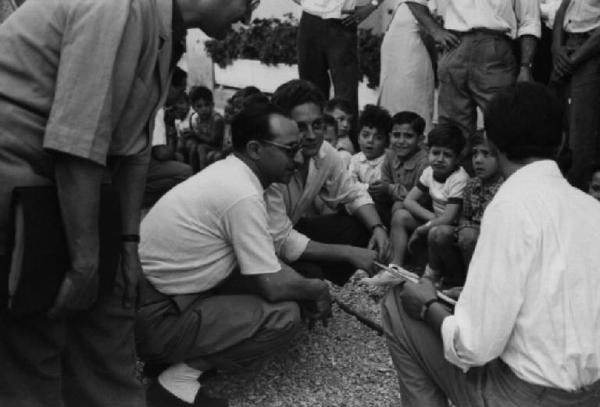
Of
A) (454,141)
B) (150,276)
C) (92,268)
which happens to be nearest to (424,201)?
(454,141)

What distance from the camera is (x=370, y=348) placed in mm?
4375

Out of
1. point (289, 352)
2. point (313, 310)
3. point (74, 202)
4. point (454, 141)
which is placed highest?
point (74, 202)

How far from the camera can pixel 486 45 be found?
5.70 metres

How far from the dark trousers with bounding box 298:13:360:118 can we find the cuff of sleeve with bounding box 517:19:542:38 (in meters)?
1.88

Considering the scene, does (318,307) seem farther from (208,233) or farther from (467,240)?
(467,240)

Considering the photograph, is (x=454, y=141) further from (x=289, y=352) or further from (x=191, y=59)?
(x=191, y=59)

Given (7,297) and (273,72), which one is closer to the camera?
(7,297)

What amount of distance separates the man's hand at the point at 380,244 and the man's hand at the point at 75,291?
2.10 m

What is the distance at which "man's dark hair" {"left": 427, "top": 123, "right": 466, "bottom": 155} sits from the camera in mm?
5172

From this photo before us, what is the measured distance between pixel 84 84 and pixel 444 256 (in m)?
2.96

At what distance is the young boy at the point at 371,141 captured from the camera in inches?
238

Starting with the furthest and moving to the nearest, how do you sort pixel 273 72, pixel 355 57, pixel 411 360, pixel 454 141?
pixel 273 72 → pixel 355 57 → pixel 454 141 → pixel 411 360

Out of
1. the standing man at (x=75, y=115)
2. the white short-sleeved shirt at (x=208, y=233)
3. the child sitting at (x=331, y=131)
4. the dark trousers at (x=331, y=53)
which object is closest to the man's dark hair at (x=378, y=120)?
the child sitting at (x=331, y=131)

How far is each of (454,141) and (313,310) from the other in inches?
70.0
